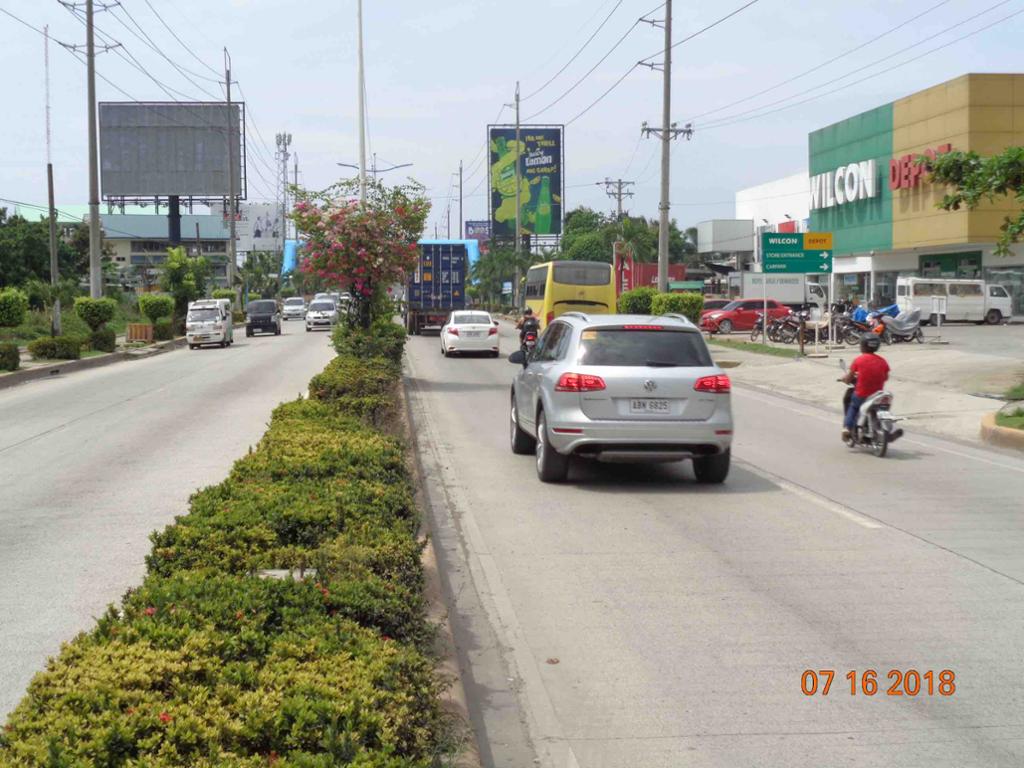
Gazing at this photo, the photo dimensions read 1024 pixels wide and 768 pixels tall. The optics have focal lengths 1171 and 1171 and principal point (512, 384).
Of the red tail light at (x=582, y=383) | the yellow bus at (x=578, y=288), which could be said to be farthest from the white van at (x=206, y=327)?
the red tail light at (x=582, y=383)

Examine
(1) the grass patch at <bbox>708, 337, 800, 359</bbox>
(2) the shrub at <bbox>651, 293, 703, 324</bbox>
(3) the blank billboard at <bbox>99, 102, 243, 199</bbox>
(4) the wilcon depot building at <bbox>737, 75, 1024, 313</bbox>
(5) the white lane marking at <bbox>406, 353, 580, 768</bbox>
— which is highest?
(3) the blank billboard at <bbox>99, 102, 243, 199</bbox>

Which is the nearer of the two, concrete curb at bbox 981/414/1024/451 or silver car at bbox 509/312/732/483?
silver car at bbox 509/312/732/483

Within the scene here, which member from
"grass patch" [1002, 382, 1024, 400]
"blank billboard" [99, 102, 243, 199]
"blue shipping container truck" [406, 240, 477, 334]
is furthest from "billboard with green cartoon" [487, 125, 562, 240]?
"grass patch" [1002, 382, 1024, 400]

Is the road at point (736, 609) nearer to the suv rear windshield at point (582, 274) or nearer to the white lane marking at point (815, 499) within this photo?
the white lane marking at point (815, 499)

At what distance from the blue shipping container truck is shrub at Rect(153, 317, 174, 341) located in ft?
32.7

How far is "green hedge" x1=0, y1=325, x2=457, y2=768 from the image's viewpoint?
11.6 ft

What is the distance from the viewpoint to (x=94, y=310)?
38656 mm

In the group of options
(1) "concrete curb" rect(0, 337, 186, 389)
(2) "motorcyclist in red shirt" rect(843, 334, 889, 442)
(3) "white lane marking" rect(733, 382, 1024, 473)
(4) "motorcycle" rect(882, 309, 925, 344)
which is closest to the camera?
(3) "white lane marking" rect(733, 382, 1024, 473)

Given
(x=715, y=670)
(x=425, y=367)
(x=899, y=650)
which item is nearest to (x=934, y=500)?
(x=899, y=650)

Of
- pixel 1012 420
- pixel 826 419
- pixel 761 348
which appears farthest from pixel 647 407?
pixel 761 348

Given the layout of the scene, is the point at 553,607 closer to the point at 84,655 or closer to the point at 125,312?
the point at 84,655

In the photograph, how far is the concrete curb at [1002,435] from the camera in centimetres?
1523

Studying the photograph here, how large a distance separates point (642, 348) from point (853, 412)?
4.15 meters

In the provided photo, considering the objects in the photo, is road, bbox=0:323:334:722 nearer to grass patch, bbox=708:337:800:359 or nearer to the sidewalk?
the sidewalk
